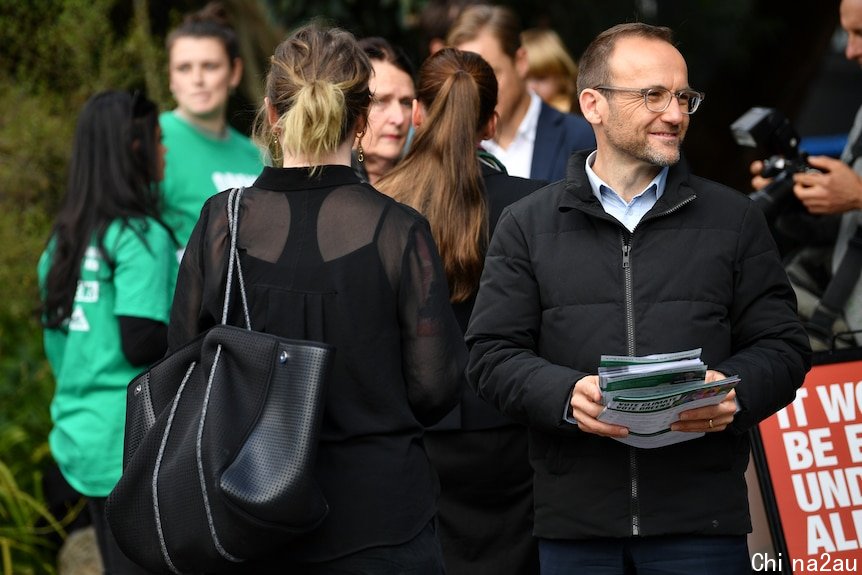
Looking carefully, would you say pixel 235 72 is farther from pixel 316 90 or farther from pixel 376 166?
pixel 316 90

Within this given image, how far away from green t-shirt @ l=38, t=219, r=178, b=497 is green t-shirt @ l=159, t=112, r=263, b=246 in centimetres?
91

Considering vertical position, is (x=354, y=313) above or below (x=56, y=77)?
below

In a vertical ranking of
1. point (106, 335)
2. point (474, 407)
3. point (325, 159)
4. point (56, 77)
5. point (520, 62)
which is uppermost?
point (56, 77)

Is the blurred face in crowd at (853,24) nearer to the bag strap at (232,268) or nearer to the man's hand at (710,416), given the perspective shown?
the man's hand at (710,416)

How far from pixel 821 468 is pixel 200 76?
3.56m

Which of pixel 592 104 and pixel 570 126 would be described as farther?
pixel 570 126

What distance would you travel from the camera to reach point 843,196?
15.1ft

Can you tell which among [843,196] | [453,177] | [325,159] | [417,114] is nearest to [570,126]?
[417,114]

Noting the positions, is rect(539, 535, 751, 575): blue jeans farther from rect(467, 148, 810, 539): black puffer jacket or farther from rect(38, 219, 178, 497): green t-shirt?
rect(38, 219, 178, 497): green t-shirt

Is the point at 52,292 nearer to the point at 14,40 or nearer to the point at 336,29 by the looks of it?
the point at 336,29

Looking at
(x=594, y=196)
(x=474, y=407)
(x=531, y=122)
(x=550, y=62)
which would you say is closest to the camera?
(x=594, y=196)

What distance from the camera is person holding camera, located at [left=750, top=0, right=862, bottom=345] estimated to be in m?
4.59

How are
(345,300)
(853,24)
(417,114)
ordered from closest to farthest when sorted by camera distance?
(345,300)
(417,114)
(853,24)

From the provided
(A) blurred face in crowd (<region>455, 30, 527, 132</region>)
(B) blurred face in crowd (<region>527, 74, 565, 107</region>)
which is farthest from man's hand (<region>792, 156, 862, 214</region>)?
(B) blurred face in crowd (<region>527, 74, 565, 107</region>)
